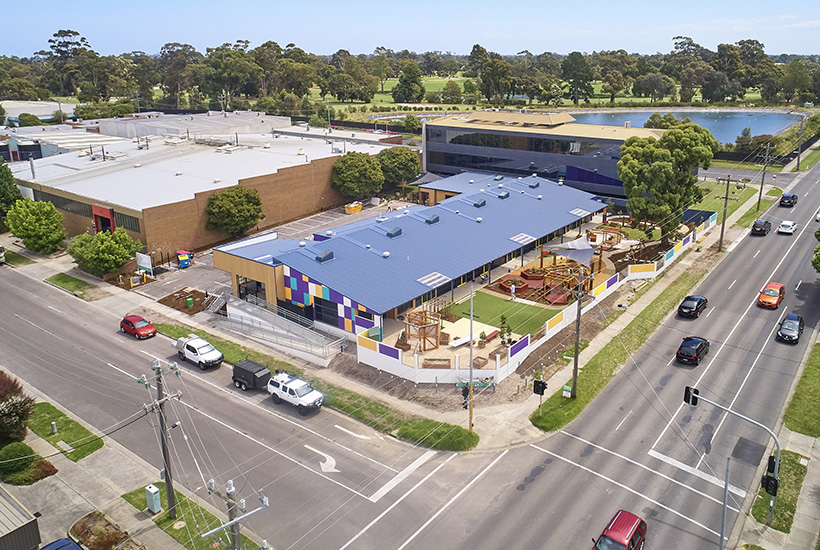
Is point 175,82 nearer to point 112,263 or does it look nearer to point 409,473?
point 112,263

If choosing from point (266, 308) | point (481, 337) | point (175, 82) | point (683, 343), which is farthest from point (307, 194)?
point (175, 82)

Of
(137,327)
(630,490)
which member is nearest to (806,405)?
(630,490)

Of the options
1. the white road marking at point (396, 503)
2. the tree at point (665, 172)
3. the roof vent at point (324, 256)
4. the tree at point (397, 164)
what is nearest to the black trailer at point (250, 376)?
the roof vent at point (324, 256)

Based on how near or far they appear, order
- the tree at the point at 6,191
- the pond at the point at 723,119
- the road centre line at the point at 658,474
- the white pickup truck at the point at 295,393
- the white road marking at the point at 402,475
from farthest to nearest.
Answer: the pond at the point at 723,119, the tree at the point at 6,191, the white pickup truck at the point at 295,393, the white road marking at the point at 402,475, the road centre line at the point at 658,474

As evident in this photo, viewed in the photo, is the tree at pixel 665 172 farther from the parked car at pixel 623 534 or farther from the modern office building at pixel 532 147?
the parked car at pixel 623 534

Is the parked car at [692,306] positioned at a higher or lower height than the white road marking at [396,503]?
higher

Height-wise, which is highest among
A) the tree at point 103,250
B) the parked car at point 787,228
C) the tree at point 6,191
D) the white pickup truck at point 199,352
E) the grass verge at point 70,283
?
the tree at point 6,191
